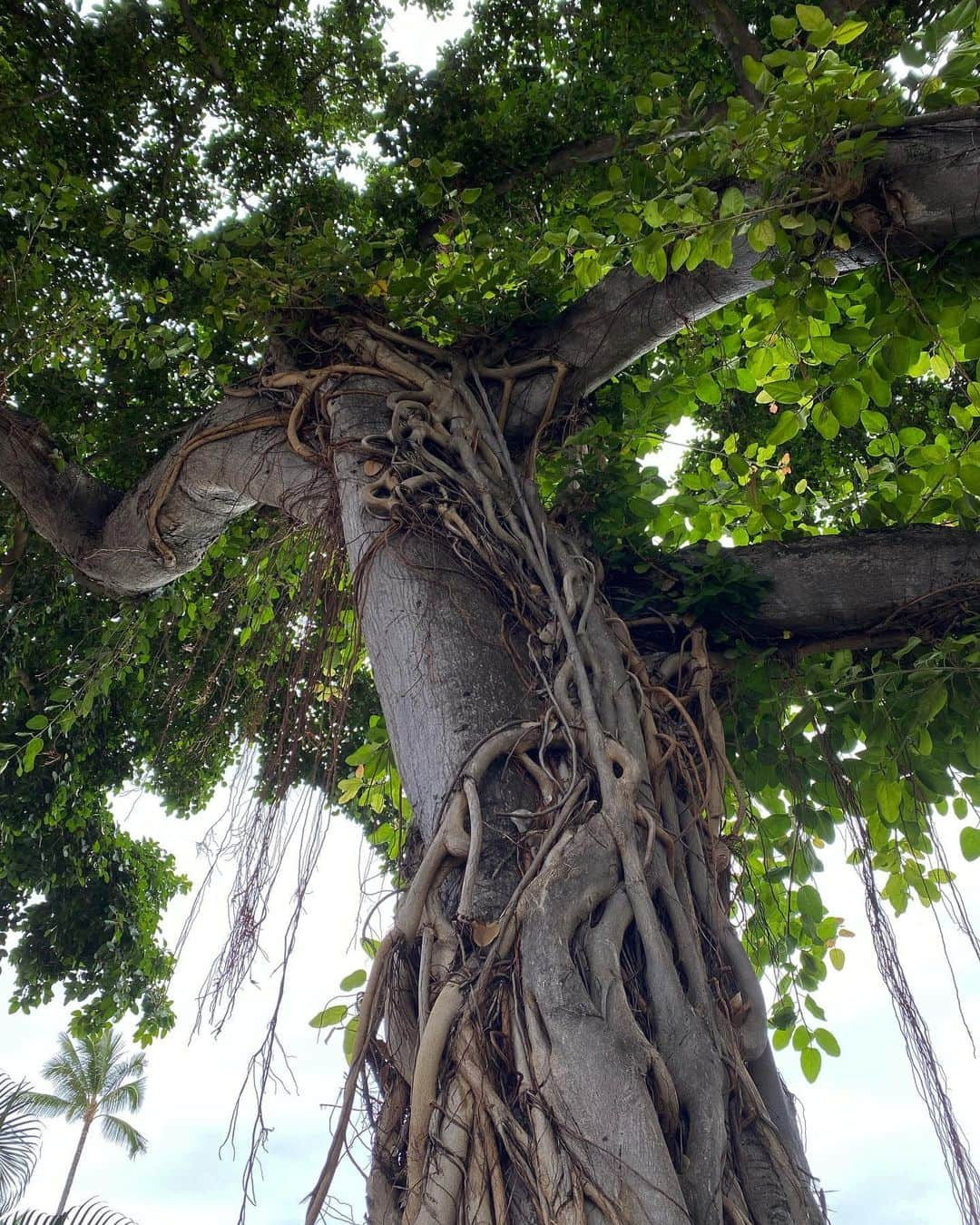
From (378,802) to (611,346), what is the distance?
123cm

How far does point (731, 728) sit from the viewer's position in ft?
6.09

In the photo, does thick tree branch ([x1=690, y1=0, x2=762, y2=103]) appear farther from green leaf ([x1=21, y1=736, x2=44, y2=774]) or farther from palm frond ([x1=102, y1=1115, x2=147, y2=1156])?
palm frond ([x1=102, y1=1115, x2=147, y2=1156])

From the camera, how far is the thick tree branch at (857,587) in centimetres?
176

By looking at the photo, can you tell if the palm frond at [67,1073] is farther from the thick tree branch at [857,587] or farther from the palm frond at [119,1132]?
the thick tree branch at [857,587]

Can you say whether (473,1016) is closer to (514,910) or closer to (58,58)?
(514,910)

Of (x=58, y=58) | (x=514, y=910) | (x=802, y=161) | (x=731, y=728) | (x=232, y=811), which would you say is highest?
(x=58, y=58)

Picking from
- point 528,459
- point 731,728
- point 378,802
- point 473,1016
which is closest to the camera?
point 473,1016

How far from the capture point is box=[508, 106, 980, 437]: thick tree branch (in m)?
1.53

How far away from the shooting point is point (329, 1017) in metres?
1.35

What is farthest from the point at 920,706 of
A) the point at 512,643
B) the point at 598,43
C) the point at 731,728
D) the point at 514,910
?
the point at 598,43

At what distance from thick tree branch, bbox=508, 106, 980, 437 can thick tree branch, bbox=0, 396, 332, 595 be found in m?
0.69

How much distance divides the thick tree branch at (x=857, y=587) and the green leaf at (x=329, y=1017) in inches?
37.9

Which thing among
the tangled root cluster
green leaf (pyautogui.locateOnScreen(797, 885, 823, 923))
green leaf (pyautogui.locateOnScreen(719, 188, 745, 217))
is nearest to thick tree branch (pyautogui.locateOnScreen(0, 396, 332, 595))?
the tangled root cluster

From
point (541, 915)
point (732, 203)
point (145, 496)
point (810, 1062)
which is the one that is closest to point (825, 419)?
point (732, 203)
